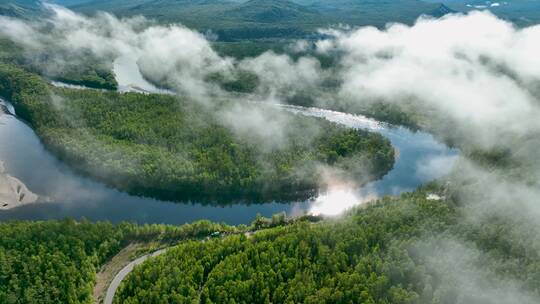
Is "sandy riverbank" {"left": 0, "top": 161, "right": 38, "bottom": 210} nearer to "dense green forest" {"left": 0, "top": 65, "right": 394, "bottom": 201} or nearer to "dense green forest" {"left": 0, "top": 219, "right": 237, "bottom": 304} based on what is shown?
"dense green forest" {"left": 0, "top": 65, "right": 394, "bottom": 201}

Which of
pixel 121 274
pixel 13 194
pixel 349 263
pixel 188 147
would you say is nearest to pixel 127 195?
pixel 188 147

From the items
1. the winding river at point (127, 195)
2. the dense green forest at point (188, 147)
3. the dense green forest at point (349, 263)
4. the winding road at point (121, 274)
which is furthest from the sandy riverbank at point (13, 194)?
the dense green forest at point (349, 263)

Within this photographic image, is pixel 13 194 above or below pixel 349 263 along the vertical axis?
below

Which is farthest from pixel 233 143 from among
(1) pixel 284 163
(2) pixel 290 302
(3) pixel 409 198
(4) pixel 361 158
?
(2) pixel 290 302

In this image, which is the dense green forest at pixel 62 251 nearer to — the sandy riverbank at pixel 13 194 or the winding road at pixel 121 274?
the winding road at pixel 121 274

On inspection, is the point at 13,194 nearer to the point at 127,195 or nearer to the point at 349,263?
the point at 127,195
